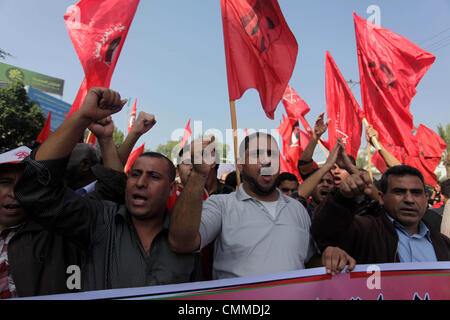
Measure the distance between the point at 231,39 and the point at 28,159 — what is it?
108 inches

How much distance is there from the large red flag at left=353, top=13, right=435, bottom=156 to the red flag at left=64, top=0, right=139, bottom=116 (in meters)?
3.71

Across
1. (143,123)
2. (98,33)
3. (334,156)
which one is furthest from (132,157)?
(334,156)

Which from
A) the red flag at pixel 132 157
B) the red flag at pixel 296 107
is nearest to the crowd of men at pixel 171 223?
the red flag at pixel 132 157

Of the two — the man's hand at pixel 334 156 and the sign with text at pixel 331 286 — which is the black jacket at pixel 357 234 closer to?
the sign with text at pixel 331 286

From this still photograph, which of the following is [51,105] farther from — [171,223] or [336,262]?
[336,262]

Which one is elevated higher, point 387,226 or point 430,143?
point 430,143

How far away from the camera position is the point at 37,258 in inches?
61.0

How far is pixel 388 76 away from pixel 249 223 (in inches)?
173

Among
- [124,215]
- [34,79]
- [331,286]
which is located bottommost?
[331,286]

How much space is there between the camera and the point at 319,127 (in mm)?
3316

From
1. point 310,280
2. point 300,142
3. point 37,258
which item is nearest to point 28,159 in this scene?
point 37,258

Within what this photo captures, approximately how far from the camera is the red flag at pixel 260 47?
3.50 metres

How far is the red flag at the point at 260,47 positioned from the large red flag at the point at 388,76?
2.06 meters

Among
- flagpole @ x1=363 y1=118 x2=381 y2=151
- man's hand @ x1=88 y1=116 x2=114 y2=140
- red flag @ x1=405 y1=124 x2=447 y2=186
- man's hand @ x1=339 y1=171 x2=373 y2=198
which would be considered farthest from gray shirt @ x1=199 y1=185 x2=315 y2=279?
red flag @ x1=405 y1=124 x2=447 y2=186
